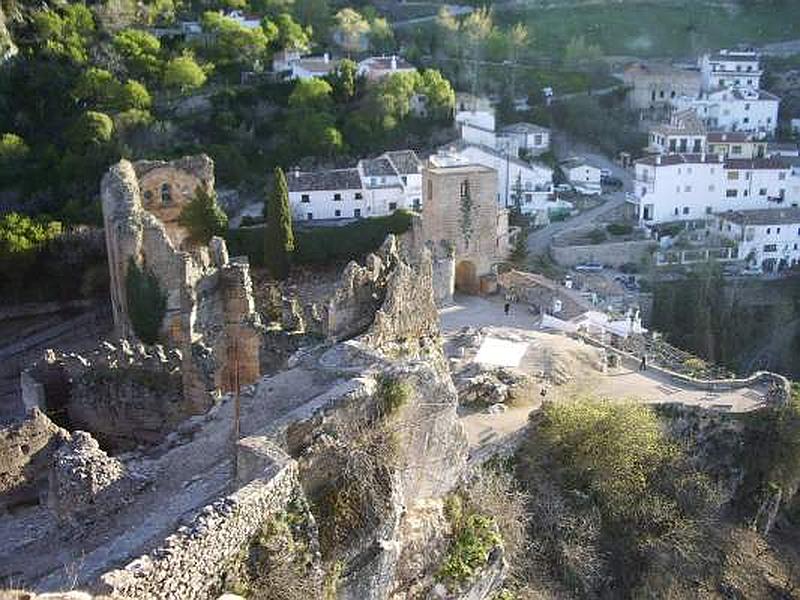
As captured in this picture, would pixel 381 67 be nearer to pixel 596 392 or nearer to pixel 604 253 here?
pixel 604 253

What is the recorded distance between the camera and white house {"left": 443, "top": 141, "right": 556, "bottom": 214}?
38.1m

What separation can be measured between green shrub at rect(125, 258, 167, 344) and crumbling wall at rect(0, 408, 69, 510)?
25.4ft

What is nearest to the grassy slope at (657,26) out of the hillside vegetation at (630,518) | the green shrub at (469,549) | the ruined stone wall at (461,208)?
the ruined stone wall at (461,208)

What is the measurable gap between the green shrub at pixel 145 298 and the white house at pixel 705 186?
24.4m

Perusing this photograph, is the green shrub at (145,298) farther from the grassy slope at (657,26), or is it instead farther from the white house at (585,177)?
the grassy slope at (657,26)

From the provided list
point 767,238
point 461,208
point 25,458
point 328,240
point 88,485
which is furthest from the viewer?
point 767,238

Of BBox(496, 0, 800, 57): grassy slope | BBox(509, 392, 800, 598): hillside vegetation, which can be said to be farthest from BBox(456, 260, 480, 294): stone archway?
BBox(496, 0, 800, 57): grassy slope

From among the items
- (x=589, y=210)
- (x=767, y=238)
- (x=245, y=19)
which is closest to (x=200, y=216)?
(x=589, y=210)

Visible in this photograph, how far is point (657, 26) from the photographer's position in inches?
2388

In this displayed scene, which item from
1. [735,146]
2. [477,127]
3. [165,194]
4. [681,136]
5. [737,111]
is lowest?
[735,146]

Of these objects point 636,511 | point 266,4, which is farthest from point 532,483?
point 266,4

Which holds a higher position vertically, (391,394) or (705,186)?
(391,394)

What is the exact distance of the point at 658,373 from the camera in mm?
21734

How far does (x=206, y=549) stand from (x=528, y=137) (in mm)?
37891
